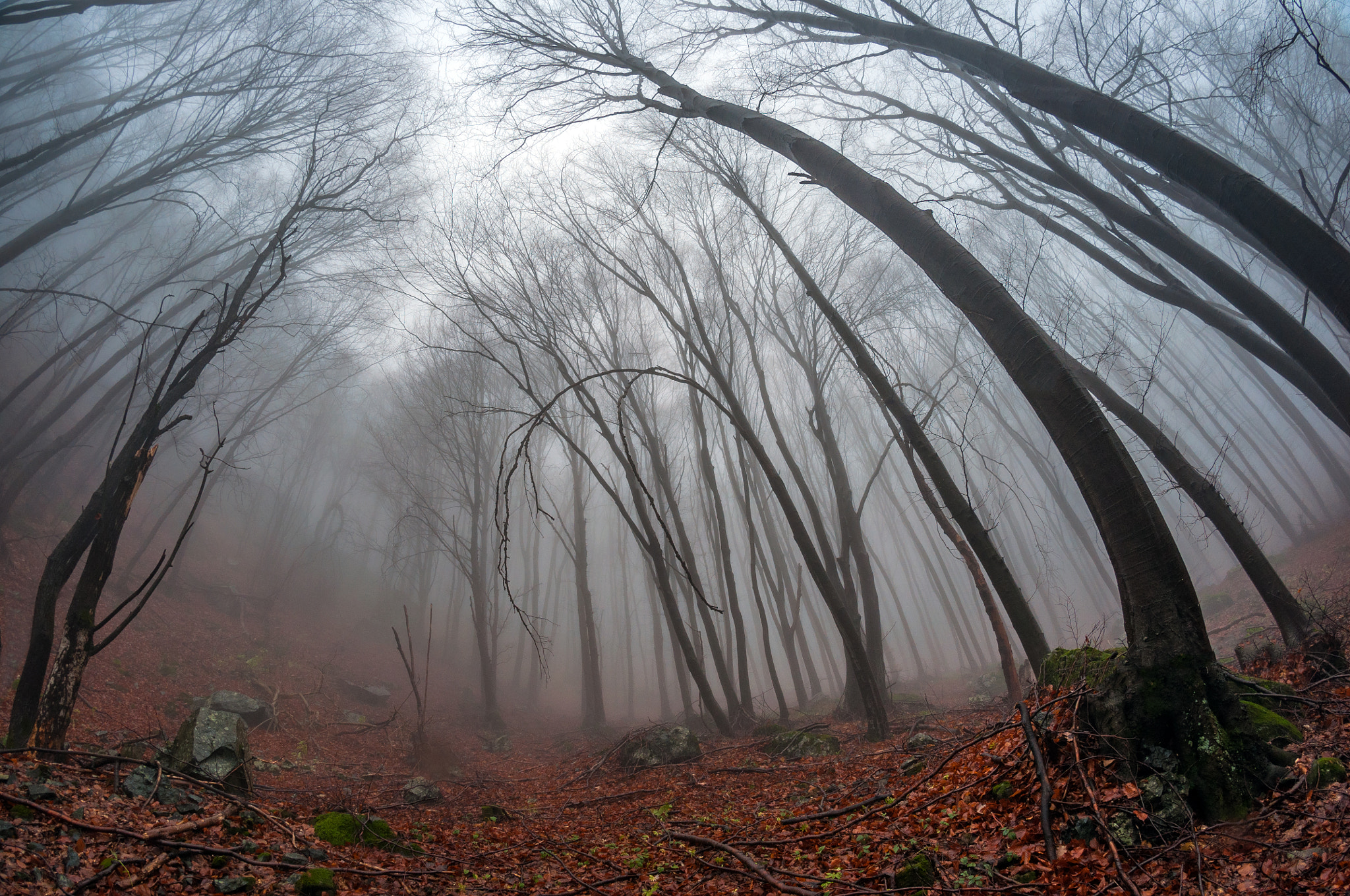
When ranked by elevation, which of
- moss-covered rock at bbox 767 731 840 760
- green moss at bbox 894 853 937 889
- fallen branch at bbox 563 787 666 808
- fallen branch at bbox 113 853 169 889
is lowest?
fallen branch at bbox 563 787 666 808

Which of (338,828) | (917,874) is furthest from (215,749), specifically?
(917,874)

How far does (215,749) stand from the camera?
4.63m

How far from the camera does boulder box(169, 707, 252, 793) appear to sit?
4.38 metres

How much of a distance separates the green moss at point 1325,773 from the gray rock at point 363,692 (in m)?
17.2

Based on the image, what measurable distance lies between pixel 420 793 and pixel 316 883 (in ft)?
12.0

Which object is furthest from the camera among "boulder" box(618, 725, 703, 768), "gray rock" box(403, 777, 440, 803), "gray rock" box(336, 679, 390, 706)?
"gray rock" box(336, 679, 390, 706)

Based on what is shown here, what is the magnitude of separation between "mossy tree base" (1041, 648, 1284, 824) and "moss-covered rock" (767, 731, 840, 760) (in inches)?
167

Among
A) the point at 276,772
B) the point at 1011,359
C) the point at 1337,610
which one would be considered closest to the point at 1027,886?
the point at 1011,359

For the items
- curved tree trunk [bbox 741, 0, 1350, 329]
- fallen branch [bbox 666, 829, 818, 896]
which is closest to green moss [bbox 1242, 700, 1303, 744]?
curved tree trunk [bbox 741, 0, 1350, 329]

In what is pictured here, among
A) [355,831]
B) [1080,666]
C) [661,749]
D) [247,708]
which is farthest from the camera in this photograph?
[247,708]

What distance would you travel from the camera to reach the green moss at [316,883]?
2.87 m

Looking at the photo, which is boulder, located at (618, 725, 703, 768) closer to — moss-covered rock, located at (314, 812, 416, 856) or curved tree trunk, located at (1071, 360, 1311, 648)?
moss-covered rock, located at (314, 812, 416, 856)

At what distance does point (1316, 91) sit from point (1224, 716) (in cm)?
1390

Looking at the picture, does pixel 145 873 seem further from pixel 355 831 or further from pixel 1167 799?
pixel 1167 799
